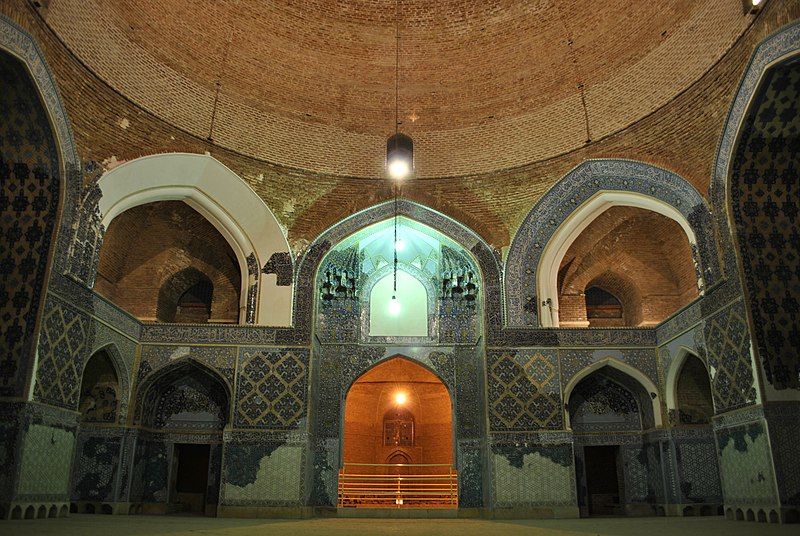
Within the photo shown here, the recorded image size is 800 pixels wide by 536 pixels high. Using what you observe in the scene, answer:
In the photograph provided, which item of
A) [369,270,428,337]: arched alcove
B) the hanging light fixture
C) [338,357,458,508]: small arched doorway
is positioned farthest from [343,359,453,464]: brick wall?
the hanging light fixture

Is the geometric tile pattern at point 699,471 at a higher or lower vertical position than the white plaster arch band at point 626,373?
lower

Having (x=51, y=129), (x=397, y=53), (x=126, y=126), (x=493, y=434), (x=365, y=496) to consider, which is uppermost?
(x=397, y=53)

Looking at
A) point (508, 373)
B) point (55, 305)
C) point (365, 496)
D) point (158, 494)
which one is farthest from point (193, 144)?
point (365, 496)

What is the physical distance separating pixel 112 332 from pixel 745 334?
332 inches

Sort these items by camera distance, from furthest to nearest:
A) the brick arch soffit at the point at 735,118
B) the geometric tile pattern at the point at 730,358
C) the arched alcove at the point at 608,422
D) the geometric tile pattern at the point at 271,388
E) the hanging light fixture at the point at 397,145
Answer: the arched alcove at the point at 608,422 < the geometric tile pattern at the point at 271,388 < the hanging light fixture at the point at 397,145 < the geometric tile pattern at the point at 730,358 < the brick arch soffit at the point at 735,118

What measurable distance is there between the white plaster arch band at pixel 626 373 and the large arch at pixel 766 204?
9.67 ft

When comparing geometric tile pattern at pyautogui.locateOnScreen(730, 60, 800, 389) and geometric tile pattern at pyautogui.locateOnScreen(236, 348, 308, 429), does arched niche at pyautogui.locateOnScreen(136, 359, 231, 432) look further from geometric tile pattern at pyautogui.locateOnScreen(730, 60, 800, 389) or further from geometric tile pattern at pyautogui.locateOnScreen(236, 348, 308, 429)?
geometric tile pattern at pyautogui.locateOnScreen(730, 60, 800, 389)

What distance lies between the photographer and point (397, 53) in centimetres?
1153

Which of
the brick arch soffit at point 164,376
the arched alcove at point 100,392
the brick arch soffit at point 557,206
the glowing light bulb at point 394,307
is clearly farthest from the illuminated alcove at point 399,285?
the arched alcove at point 100,392

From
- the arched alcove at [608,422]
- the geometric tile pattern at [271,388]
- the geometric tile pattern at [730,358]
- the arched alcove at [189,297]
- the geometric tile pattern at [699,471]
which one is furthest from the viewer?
the arched alcove at [189,297]

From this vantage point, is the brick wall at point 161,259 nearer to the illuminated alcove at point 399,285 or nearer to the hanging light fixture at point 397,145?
the illuminated alcove at point 399,285

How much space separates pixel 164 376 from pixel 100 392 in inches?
37.8

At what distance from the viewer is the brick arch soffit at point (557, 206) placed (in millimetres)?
9539

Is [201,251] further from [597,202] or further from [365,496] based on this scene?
[597,202]
